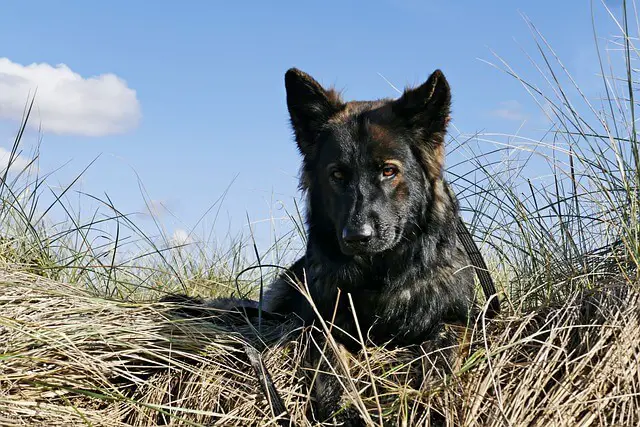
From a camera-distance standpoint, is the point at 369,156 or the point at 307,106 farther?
the point at 307,106

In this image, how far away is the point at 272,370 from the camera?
321cm

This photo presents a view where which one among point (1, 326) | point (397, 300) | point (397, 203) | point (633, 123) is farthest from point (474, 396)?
point (1, 326)

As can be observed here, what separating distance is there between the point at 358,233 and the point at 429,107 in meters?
0.82

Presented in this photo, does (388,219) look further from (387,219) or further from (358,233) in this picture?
(358,233)

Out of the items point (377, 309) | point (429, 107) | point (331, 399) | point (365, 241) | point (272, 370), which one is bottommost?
point (331, 399)

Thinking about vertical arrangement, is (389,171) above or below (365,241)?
above

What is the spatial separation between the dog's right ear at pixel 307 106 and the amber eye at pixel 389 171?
0.50m

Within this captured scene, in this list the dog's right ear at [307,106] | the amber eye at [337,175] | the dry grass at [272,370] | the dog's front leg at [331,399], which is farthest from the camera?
the dog's right ear at [307,106]

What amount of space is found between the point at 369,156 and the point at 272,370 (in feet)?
3.69

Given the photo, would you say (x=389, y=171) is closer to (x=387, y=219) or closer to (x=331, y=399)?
(x=387, y=219)

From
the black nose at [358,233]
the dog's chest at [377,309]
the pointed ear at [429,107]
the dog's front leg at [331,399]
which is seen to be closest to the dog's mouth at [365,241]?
the black nose at [358,233]

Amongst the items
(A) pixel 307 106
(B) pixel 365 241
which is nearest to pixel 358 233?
(B) pixel 365 241

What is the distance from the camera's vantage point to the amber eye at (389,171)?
3293mm

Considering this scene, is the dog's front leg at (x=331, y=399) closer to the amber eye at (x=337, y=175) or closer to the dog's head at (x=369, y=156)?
the dog's head at (x=369, y=156)
